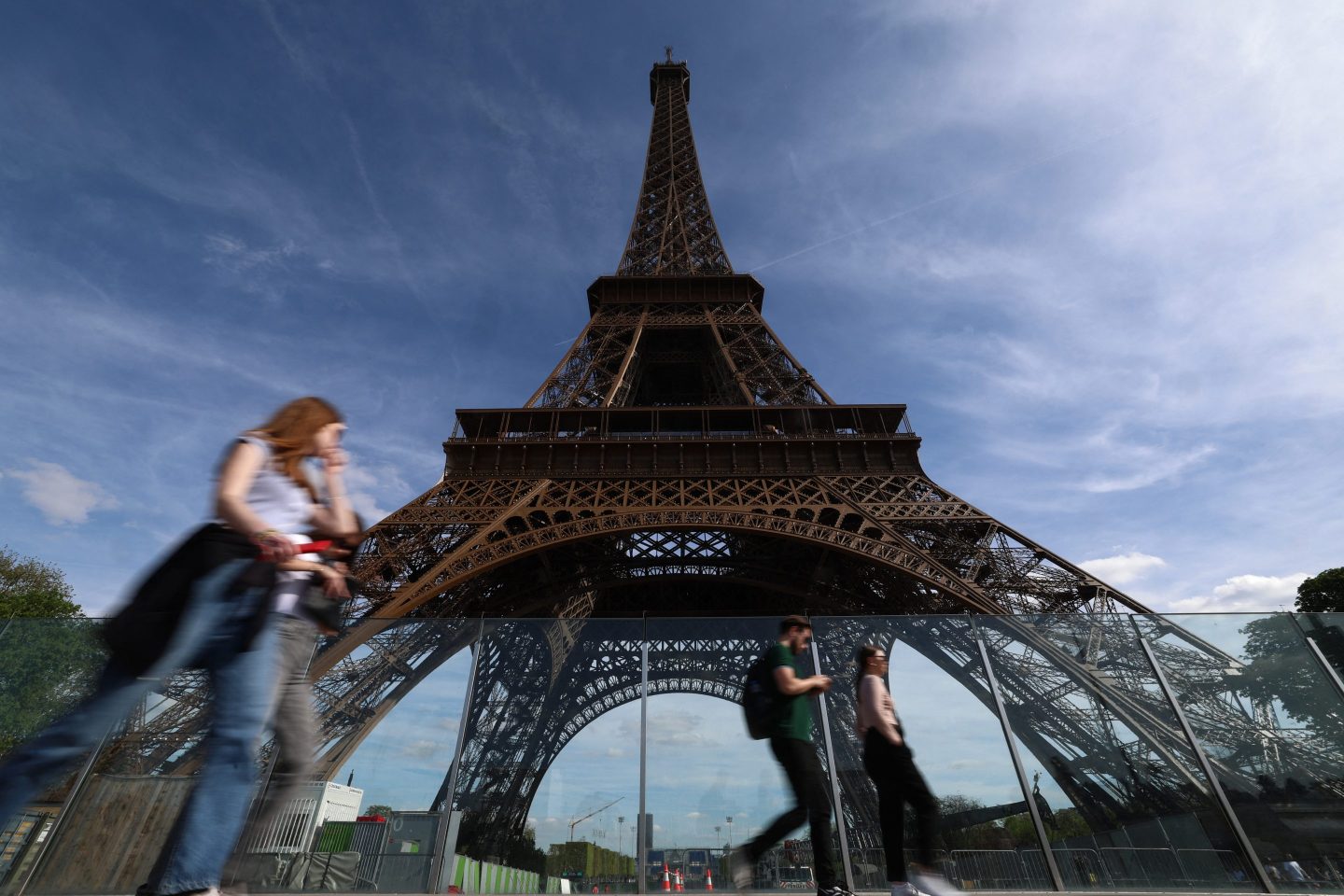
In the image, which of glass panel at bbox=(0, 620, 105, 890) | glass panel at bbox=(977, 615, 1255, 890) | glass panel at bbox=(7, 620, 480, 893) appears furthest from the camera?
glass panel at bbox=(0, 620, 105, 890)

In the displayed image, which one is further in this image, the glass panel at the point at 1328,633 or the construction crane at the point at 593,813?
the glass panel at the point at 1328,633

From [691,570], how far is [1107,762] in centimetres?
1767

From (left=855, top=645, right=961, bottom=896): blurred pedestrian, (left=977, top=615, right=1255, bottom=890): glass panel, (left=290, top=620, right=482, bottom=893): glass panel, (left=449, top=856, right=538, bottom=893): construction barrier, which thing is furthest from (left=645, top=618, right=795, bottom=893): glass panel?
(left=977, top=615, right=1255, bottom=890): glass panel

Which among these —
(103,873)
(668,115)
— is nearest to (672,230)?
(668,115)

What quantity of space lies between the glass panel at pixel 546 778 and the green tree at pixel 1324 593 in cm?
3314

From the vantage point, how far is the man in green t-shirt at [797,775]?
A: 3160 mm

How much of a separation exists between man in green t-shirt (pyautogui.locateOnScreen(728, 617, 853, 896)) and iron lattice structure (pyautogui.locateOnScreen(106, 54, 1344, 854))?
4.55 feet

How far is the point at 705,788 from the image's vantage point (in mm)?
5559

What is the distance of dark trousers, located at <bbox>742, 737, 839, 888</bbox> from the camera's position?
3.15 m

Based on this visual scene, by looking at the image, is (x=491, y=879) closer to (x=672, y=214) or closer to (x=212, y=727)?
(x=212, y=727)

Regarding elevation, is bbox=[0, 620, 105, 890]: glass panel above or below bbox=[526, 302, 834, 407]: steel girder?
below

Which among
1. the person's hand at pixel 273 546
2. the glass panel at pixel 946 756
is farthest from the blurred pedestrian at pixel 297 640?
the glass panel at pixel 946 756

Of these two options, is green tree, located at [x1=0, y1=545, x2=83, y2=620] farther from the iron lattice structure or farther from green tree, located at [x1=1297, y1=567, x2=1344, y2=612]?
green tree, located at [x1=1297, y1=567, x2=1344, y2=612]

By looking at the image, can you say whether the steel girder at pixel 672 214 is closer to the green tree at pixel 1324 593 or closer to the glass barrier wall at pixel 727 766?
the glass barrier wall at pixel 727 766
